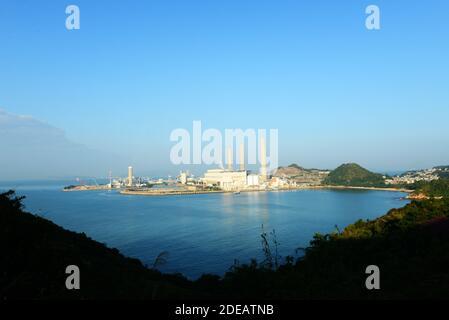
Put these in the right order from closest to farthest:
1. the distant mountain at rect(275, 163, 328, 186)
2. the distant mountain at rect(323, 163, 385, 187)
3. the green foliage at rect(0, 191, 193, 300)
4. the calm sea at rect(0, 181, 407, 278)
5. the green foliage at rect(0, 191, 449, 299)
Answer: the green foliage at rect(0, 191, 193, 300) < the green foliage at rect(0, 191, 449, 299) < the calm sea at rect(0, 181, 407, 278) < the distant mountain at rect(323, 163, 385, 187) < the distant mountain at rect(275, 163, 328, 186)

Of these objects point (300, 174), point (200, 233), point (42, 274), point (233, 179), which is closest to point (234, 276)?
point (42, 274)

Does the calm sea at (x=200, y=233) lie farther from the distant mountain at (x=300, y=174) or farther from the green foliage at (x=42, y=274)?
the distant mountain at (x=300, y=174)

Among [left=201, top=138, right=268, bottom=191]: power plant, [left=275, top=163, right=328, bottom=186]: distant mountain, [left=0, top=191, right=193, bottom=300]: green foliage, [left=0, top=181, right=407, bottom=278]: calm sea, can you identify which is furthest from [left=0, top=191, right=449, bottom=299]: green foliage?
[left=275, top=163, right=328, bottom=186]: distant mountain

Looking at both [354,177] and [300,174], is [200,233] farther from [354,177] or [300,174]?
[300,174]

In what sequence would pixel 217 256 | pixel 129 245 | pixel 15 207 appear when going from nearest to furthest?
1. pixel 15 207
2. pixel 217 256
3. pixel 129 245

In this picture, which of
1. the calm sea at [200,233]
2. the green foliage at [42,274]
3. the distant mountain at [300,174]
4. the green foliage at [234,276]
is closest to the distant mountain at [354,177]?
the distant mountain at [300,174]

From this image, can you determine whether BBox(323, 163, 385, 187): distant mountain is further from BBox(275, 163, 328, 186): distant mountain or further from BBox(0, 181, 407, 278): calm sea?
BBox(0, 181, 407, 278): calm sea
